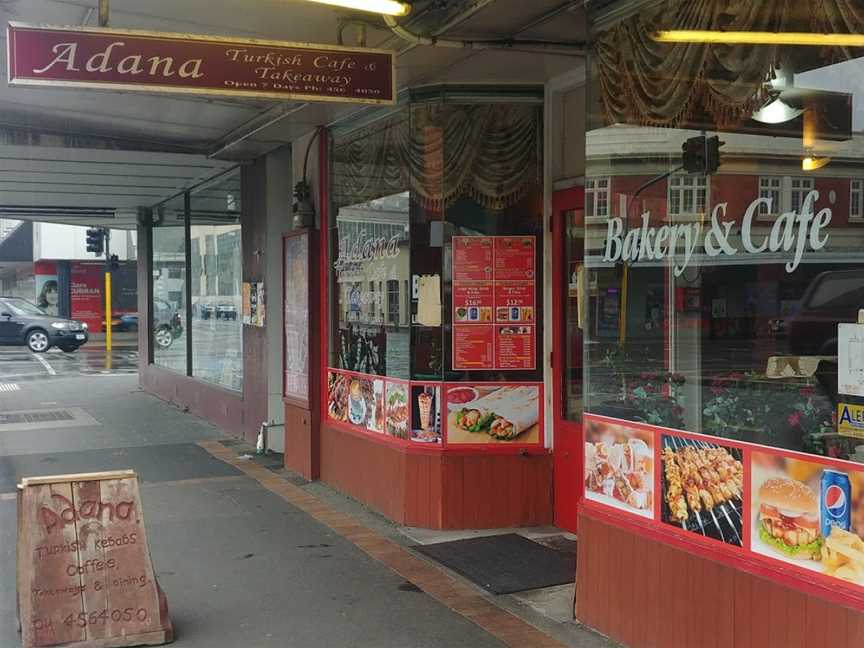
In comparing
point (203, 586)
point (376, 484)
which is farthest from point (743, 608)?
point (376, 484)

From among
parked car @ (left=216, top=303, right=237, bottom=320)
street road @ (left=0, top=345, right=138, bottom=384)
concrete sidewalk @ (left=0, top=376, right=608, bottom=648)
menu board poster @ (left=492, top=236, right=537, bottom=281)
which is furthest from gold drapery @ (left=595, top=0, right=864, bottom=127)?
street road @ (left=0, top=345, right=138, bottom=384)

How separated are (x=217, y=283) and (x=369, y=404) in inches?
223

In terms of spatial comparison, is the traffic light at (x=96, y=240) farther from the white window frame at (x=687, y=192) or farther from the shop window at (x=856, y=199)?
the shop window at (x=856, y=199)

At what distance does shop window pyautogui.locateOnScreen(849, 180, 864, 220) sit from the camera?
11.5 feet

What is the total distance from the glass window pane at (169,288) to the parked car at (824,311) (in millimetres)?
11829

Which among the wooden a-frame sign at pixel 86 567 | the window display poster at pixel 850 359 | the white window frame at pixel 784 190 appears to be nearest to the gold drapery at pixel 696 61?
the white window frame at pixel 784 190

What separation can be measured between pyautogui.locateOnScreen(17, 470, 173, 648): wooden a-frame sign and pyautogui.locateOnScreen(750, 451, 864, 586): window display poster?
9.96 ft

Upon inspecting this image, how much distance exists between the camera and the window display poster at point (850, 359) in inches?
135

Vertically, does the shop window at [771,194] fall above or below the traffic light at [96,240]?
below

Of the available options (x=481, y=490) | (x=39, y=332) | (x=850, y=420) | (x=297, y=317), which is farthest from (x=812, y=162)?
(x=39, y=332)

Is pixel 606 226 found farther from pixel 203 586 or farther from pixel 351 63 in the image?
pixel 203 586

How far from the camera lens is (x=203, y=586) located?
5688mm

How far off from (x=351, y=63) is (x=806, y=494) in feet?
10.8

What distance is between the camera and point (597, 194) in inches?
198
